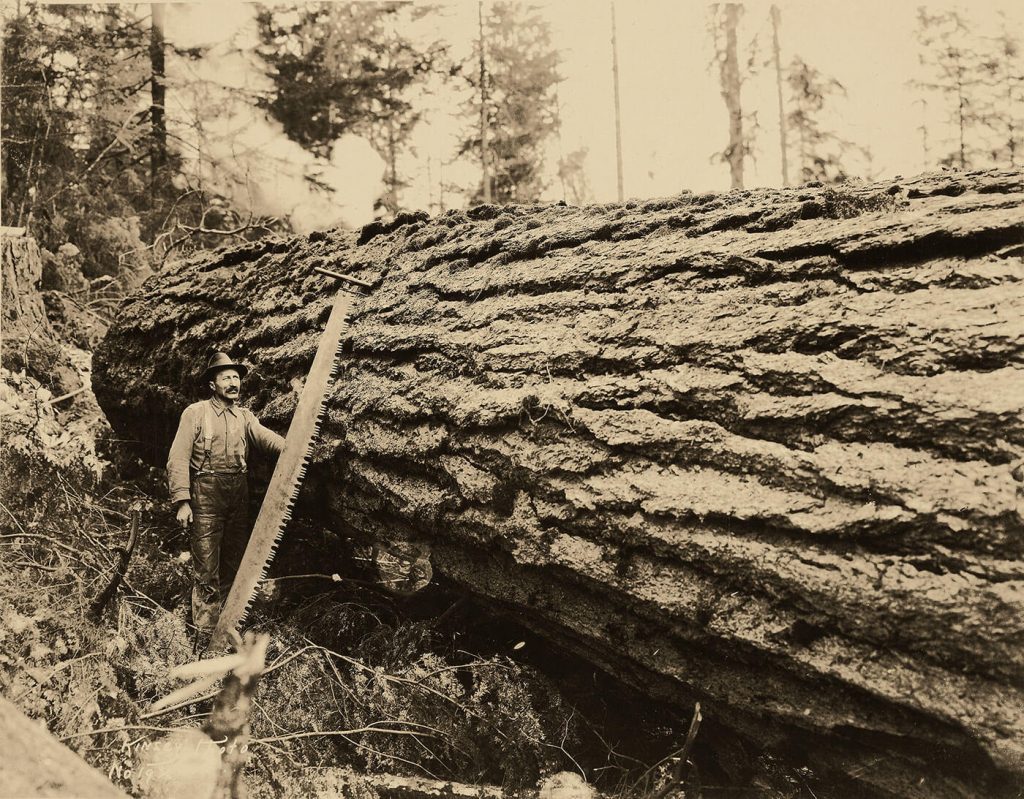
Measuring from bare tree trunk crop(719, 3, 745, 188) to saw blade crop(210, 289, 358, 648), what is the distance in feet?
12.0

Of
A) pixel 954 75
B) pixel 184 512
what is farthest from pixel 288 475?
pixel 954 75

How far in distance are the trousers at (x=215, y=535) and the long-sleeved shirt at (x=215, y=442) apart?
0.06m

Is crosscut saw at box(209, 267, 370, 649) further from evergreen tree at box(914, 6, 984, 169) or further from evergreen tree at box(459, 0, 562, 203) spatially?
evergreen tree at box(459, 0, 562, 203)

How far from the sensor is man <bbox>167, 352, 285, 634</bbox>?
309cm

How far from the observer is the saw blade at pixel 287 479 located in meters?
2.88

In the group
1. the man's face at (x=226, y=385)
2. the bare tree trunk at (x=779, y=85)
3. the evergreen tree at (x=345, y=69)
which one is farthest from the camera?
the evergreen tree at (x=345, y=69)

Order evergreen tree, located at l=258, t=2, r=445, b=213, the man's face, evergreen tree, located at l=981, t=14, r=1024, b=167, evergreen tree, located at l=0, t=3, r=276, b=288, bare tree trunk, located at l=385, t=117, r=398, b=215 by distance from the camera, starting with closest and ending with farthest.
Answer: evergreen tree, located at l=981, t=14, r=1024, b=167
the man's face
evergreen tree, located at l=0, t=3, r=276, b=288
evergreen tree, located at l=258, t=2, r=445, b=213
bare tree trunk, located at l=385, t=117, r=398, b=215

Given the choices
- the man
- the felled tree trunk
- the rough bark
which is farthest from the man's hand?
the rough bark

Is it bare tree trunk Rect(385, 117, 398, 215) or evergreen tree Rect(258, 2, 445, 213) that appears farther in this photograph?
bare tree trunk Rect(385, 117, 398, 215)

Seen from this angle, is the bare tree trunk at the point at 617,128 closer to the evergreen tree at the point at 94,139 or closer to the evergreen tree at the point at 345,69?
the evergreen tree at the point at 345,69

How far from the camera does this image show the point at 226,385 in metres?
3.19

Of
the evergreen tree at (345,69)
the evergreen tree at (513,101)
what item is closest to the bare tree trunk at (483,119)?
the evergreen tree at (513,101)

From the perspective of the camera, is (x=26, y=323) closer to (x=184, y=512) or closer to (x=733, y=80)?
(x=184, y=512)

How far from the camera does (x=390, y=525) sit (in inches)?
115
